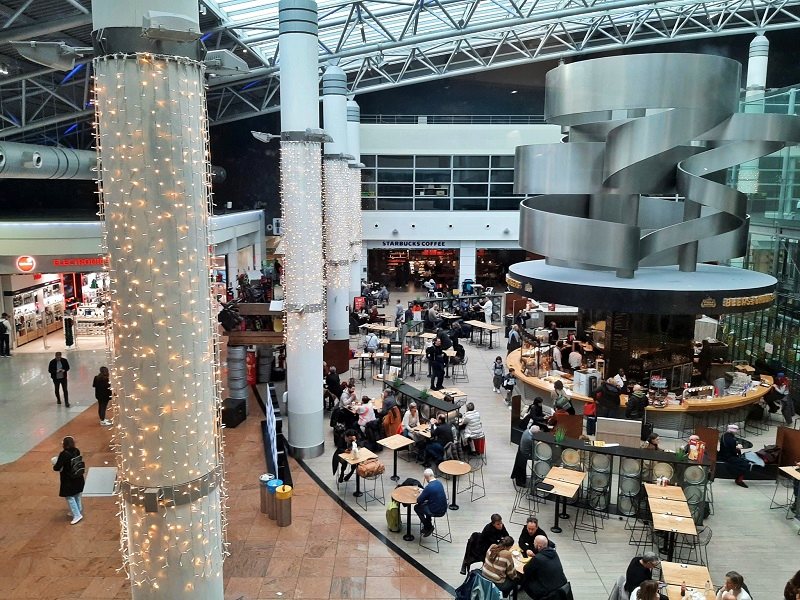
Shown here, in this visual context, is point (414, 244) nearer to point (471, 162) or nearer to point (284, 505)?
point (471, 162)

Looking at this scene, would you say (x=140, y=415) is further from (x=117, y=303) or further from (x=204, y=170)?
(x=204, y=170)

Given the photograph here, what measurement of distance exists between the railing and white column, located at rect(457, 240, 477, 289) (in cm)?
682

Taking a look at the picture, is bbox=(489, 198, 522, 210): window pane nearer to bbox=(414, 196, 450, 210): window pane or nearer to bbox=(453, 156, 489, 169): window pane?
bbox=(453, 156, 489, 169): window pane

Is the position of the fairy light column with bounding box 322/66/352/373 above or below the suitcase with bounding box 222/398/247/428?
above

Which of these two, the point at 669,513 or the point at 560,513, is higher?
the point at 669,513

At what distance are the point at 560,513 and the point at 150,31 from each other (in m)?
9.52

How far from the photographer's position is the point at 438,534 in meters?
10.2

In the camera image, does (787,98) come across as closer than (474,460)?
No

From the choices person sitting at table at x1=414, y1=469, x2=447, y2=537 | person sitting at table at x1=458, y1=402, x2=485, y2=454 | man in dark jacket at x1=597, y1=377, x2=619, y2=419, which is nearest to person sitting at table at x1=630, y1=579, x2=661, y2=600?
person sitting at table at x1=414, y1=469, x2=447, y2=537

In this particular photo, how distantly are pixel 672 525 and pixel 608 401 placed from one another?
228 inches

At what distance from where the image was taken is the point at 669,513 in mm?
9180

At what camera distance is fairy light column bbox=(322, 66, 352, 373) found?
2172 centimetres

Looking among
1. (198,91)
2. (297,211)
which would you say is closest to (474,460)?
(297,211)

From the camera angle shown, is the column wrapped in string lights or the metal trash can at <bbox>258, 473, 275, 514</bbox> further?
the column wrapped in string lights
